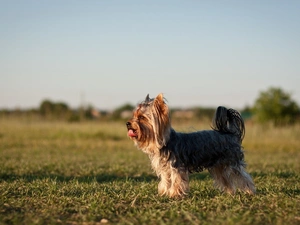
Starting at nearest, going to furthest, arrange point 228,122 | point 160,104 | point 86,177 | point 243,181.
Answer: point 160,104 → point 243,181 → point 228,122 → point 86,177

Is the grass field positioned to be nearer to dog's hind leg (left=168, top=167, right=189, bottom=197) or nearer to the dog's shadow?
the dog's shadow

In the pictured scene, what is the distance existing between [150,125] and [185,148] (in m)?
0.77

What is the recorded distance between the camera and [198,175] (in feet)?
34.9

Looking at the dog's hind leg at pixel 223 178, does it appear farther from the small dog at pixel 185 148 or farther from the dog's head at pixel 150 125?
the dog's head at pixel 150 125

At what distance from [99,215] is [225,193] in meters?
2.70

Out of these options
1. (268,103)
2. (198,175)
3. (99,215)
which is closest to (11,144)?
(198,175)

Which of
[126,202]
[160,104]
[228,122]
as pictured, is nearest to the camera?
[126,202]

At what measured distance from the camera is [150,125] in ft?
21.9

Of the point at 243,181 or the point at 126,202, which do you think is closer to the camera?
the point at 126,202

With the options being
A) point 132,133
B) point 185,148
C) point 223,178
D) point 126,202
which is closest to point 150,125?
point 132,133

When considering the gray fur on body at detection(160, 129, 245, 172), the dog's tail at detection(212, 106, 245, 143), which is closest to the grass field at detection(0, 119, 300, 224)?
the gray fur on body at detection(160, 129, 245, 172)

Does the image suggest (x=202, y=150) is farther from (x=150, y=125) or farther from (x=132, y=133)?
(x=132, y=133)

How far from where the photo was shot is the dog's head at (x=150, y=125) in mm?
6586

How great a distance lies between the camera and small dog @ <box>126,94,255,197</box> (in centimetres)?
666
